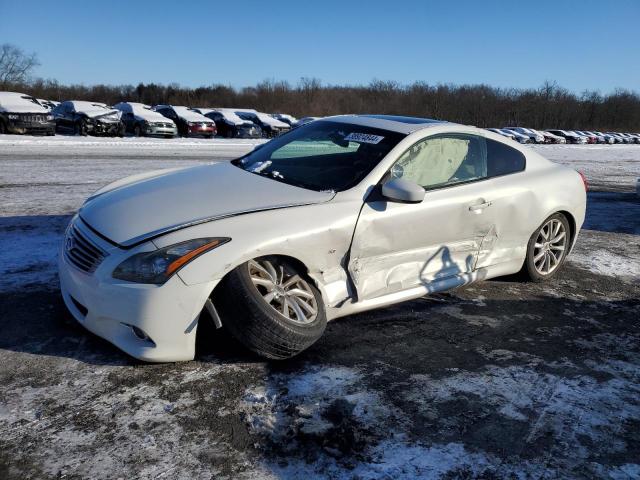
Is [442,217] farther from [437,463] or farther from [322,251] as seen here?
[437,463]

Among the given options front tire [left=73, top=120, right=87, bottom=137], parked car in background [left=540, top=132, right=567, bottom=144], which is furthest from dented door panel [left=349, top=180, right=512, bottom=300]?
parked car in background [left=540, top=132, right=567, bottom=144]

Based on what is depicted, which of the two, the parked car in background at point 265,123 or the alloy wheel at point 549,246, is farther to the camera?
the parked car in background at point 265,123

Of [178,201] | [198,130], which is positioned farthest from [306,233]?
[198,130]

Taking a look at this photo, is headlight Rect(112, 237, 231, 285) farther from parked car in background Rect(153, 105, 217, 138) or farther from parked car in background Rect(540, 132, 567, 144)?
parked car in background Rect(540, 132, 567, 144)

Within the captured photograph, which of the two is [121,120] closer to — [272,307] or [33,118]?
[33,118]

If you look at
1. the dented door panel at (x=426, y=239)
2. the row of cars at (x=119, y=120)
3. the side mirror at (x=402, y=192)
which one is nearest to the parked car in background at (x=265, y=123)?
the row of cars at (x=119, y=120)

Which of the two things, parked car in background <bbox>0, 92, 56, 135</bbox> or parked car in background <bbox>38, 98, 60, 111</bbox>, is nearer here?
parked car in background <bbox>0, 92, 56, 135</bbox>

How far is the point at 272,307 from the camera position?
315cm

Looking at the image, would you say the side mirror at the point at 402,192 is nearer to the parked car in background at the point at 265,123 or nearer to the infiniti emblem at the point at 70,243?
the infiniti emblem at the point at 70,243

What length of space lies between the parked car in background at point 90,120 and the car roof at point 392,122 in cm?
1938

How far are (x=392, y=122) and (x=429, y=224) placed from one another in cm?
104

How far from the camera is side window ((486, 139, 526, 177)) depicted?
455 centimetres

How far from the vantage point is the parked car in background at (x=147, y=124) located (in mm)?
23141

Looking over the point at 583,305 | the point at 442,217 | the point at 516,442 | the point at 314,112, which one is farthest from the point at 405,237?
the point at 314,112
